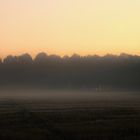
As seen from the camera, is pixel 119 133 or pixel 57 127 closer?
pixel 119 133

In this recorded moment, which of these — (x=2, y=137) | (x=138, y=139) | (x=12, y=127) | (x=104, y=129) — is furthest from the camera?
(x=12, y=127)

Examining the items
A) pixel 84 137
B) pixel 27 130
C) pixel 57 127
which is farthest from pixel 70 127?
pixel 84 137

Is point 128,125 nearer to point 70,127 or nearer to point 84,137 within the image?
point 70,127

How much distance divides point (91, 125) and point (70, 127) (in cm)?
308

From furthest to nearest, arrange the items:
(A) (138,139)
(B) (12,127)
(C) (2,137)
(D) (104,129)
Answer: (B) (12,127)
(D) (104,129)
(C) (2,137)
(A) (138,139)

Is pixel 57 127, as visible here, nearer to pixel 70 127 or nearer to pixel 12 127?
pixel 70 127

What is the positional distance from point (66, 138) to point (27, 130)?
8426 mm

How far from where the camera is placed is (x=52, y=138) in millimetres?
40656

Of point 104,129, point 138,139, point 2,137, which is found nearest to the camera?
point 138,139

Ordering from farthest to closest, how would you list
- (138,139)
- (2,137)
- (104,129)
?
(104,129) < (2,137) < (138,139)

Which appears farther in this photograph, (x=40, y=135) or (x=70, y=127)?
(x=70, y=127)

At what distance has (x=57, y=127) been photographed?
50.7 m

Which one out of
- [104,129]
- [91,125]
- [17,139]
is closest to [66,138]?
[17,139]

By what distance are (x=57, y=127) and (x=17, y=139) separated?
10078mm
